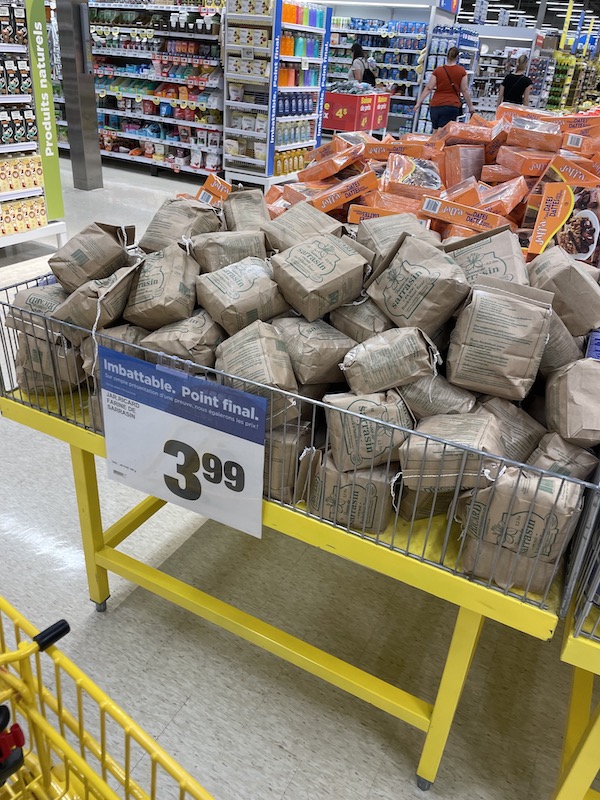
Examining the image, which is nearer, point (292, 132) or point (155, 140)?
point (292, 132)

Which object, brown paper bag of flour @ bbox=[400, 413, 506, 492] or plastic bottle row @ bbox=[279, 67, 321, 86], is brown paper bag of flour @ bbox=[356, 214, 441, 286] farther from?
plastic bottle row @ bbox=[279, 67, 321, 86]

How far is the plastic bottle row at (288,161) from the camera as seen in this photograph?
7.56 m

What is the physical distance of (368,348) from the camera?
4.44 ft

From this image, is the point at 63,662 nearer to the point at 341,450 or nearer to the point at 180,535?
the point at 341,450

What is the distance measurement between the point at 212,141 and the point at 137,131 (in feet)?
4.80

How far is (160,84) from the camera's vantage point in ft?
27.2

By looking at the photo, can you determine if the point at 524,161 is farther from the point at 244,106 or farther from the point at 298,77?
the point at 298,77

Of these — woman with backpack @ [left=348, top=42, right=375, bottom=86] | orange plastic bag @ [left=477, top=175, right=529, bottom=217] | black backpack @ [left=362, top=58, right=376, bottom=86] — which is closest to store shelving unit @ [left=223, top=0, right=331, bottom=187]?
woman with backpack @ [left=348, top=42, right=375, bottom=86]

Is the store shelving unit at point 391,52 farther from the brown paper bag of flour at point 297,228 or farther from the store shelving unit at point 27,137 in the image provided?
the brown paper bag of flour at point 297,228

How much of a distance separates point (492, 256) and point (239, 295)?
672mm

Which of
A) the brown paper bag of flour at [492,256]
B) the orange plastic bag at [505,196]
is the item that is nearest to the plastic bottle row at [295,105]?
the orange plastic bag at [505,196]

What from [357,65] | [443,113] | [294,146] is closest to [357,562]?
[294,146]

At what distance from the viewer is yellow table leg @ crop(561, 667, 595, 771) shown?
4.88 feet

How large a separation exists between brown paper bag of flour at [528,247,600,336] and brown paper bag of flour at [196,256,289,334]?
0.67m
